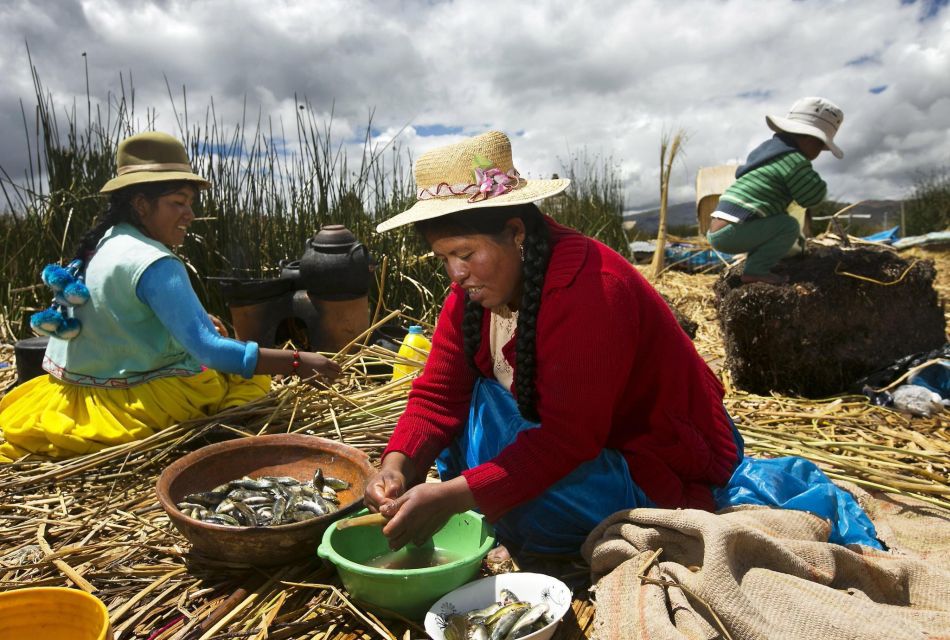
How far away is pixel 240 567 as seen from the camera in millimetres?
2127

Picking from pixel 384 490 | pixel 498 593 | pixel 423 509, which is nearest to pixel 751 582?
pixel 498 593

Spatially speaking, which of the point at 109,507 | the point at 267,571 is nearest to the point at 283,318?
the point at 109,507

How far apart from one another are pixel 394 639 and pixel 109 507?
4.76 ft

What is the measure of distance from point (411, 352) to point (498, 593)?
213cm

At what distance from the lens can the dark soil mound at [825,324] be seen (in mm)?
4105

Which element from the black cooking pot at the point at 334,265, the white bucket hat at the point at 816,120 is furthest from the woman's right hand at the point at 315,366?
the white bucket hat at the point at 816,120

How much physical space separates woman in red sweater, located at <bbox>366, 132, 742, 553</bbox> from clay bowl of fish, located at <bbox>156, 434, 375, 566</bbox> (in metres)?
0.29

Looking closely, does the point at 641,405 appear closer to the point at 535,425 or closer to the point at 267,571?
the point at 535,425

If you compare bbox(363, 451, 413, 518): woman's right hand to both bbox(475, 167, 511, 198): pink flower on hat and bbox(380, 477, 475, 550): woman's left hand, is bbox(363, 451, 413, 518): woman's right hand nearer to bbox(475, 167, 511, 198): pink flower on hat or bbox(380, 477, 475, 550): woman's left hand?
bbox(380, 477, 475, 550): woman's left hand

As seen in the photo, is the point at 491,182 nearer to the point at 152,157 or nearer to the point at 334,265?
the point at 152,157

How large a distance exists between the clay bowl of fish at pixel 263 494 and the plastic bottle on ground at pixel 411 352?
1053mm

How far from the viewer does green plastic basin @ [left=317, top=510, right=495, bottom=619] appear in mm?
1755

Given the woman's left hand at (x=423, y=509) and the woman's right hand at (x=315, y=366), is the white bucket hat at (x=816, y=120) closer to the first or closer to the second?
the woman's right hand at (x=315, y=366)

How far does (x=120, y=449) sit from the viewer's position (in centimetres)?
296
